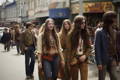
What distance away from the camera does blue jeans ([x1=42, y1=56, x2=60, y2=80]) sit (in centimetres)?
809

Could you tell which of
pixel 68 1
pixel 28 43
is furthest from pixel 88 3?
pixel 28 43

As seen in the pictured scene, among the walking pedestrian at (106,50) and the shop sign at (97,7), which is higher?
the shop sign at (97,7)

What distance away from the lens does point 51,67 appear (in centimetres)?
820

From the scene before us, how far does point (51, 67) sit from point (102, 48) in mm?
1157

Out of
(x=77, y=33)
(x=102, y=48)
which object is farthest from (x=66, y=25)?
(x=102, y=48)

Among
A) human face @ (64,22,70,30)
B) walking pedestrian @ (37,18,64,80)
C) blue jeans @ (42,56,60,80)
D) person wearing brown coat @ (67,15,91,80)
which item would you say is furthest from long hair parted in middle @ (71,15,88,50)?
human face @ (64,22,70,30)

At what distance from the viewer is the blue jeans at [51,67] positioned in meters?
8.09

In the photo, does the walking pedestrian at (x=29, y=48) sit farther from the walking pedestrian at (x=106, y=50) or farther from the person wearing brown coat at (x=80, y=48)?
the walking pedestrian at (x=106, y=50)

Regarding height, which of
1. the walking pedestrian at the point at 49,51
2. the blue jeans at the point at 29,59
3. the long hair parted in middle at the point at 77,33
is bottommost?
the blue jeans at the point at 29,59

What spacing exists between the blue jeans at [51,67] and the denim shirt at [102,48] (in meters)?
0.94

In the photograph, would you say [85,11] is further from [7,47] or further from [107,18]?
[107,18]

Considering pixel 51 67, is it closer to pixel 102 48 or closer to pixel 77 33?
pixel 77 33

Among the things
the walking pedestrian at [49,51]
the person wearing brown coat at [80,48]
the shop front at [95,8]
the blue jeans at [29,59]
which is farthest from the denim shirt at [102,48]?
the shop front at [95,8]

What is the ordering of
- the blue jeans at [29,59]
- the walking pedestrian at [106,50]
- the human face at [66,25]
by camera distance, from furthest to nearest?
the blue jeans at [29,59] < the human face at [66,25] < the walking pedestrian at [106,50]
